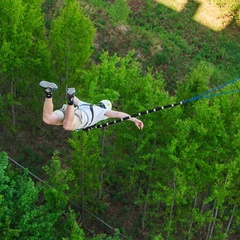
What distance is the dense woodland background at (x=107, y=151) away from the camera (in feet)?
45.3

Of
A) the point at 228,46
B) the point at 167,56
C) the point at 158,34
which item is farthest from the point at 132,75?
the point at 228,46

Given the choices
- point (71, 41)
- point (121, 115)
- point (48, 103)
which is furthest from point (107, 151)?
point (48, 103)

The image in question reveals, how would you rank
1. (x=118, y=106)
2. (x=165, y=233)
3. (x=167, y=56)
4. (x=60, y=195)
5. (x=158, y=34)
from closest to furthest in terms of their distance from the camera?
(x=60, y=195) → (x=118, y=106) → (x=165, y=233) → (x=167, y=56) → (x=158, y=34)

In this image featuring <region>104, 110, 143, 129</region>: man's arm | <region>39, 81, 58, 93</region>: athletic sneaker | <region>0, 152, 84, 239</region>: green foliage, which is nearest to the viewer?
<region>39, 81, 58, 93</region>: athletic sneaker

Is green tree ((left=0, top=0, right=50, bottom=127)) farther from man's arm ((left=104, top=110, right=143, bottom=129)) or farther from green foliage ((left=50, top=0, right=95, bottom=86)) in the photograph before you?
man's arm ((left=104, top=110, right=143, bottom=129))

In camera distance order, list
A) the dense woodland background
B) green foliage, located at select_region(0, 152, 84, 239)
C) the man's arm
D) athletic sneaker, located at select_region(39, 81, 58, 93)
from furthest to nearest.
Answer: the dense woodland background
green foliage, located at select_region(0, 152, 84, 239)
the man's arm
athletic sneaker, located at select_region(39, 81, 58, 93)

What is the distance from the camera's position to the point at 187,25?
115ft

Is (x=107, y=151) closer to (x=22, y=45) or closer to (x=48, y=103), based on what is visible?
(x=22, y=45)

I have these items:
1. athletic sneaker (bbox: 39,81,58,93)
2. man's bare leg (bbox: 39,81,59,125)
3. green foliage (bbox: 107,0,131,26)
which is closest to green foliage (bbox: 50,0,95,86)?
man's bare leg (bbox: 39,81,59,125)

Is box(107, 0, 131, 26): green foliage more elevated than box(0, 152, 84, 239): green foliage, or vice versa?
box(107, 0, 131, 26): green foliage

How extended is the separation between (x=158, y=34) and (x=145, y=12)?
11.0 ft

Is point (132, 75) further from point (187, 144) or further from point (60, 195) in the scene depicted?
point (60, 195)

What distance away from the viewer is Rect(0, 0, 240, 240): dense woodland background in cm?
1381

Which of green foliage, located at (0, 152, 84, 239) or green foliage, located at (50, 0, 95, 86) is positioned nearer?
green foliage, located at (0, 152, 84, 239)
